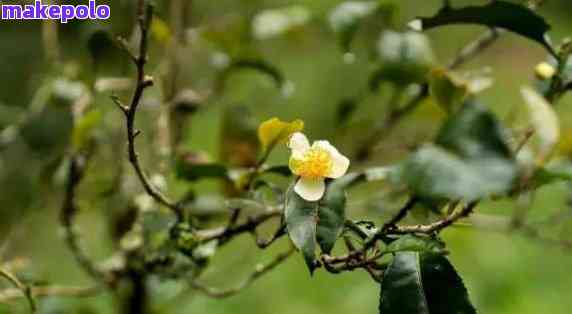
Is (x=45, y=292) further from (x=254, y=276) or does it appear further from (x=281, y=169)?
(x=281, y=169)

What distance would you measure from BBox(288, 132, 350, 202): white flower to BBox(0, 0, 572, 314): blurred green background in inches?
6.9

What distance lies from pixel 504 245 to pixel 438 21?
135 cm

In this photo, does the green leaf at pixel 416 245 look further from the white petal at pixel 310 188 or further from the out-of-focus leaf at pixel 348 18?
the out-of-focus leaf at pixel 348 18

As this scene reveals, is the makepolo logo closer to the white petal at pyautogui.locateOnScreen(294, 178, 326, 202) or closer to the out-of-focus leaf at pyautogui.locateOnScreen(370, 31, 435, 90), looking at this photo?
the out-of-focus leaf at pyautogui.locateOnScreen(370, 31, 435, 90)

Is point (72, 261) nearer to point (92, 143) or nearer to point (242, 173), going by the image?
point (92, 143)

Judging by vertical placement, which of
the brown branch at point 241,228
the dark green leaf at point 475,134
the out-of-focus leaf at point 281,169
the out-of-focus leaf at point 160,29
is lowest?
the brown branch at point 241,228

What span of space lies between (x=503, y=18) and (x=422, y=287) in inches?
6.3

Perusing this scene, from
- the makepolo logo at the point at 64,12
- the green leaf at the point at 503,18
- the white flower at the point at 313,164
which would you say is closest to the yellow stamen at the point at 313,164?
the white flower at the point at 313,164

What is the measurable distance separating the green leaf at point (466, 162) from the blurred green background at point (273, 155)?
24 cm

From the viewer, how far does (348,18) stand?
696mm

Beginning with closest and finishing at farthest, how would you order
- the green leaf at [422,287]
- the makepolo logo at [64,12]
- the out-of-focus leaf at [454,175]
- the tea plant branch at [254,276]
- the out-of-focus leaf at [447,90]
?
the out-of-focus leaf at [454,175] < the green leaf at [422,287] < the out-of-focus leaf at [447,90] < the tea plant branch at [254,276] < the makepolo logo at [64,12]

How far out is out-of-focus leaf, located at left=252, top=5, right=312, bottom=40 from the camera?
2.88 feet

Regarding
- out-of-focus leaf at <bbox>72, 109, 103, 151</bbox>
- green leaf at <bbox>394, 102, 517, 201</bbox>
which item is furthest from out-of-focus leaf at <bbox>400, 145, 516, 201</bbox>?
out-of-focus leaf at <bbox>72, 109, 103, 151</bbox>

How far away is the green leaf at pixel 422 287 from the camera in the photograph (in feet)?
1.37
